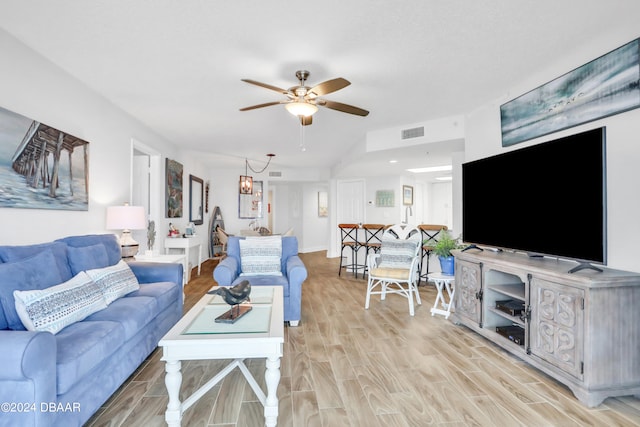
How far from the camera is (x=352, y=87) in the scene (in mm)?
3326

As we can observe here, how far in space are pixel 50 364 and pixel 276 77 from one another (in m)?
2.66

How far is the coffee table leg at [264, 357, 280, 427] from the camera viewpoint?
174 cm

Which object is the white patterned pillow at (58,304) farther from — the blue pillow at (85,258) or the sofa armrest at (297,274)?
the sofa armrest at (297,274)

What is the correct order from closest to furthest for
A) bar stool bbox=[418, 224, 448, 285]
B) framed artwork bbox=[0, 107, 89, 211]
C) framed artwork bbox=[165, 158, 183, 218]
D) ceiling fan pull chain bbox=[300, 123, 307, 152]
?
framed artwork bbox=[0, 107, 89, 211] → ceiling fan pull chain bbox=[300, 123, 307, 152] → bar stool bbox=[418, 224, 448, 285] → framed artwork bbox=[165, 158, 183, 218]

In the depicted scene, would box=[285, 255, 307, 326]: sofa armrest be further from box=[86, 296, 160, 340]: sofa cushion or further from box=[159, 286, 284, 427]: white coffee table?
box=[159, 286, 284, 427]: white coffee table

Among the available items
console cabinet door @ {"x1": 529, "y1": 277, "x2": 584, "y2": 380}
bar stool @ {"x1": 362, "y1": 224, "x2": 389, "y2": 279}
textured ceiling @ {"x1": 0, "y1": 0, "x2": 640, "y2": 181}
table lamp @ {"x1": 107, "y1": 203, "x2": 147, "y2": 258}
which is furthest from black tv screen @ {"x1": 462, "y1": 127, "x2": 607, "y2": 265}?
table lamp @ {"x1": 107, "y1": 203, "x2": 147, "y2": 258}

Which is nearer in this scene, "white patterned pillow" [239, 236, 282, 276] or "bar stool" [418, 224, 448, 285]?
"white patterned pillow" [239, 236, 282, 276]

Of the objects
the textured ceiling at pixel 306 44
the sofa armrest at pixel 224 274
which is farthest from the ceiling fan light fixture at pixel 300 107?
the sofa armrest at pixel 224 274

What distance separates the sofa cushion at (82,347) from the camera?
155 cm

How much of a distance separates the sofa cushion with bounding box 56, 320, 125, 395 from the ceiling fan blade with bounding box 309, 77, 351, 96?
2230mm

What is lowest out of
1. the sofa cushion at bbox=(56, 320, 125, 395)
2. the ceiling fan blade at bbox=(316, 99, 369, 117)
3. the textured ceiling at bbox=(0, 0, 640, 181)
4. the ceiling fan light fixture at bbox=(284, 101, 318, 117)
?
the sofa cushion at bbox=(56, 320, 125, 395)

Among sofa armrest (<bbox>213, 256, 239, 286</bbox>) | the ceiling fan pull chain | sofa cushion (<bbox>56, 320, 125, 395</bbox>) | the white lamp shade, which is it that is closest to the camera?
sofa cushion (<bbox>56, 320, 125, 395</bbox>)

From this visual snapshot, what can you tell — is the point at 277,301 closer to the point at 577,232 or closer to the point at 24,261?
the point at 24,261

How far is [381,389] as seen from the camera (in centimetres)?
218
